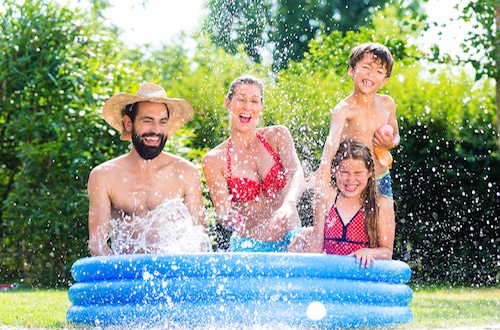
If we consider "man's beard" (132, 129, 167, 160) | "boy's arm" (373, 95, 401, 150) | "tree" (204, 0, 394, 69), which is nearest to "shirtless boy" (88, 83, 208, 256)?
"man's beard" (132, 129, 167, 160)

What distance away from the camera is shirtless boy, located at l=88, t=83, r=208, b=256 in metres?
5.49

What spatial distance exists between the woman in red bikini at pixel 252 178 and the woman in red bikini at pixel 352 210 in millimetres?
486

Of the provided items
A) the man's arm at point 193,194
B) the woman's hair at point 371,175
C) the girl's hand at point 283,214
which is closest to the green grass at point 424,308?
the woman's hair at point 371,175

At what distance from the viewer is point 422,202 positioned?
1010cm

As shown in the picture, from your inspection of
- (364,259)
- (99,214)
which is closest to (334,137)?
(364,259)

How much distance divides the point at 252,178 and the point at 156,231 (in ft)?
2.69

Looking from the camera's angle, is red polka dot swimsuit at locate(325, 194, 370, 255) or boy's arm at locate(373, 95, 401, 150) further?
boy's arm at locate(373, 95, 401, 150)

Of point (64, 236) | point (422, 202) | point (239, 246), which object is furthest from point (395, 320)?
point (422, 202)

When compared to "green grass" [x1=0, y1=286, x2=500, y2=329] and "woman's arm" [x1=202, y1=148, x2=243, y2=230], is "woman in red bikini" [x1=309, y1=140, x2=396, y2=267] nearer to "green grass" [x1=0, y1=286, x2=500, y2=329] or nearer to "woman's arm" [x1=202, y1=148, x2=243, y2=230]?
"green grass" [x1=0, y1=286, x2=500, y2=329]

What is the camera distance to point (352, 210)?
17.8 feet

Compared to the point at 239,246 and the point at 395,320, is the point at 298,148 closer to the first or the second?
the point at 239,246

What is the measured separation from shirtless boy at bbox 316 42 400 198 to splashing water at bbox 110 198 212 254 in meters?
1.12

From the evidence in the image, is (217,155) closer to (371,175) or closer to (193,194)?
(193,194)

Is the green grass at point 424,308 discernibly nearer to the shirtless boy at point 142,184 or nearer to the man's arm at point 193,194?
the shirtless boy at point 142,184
